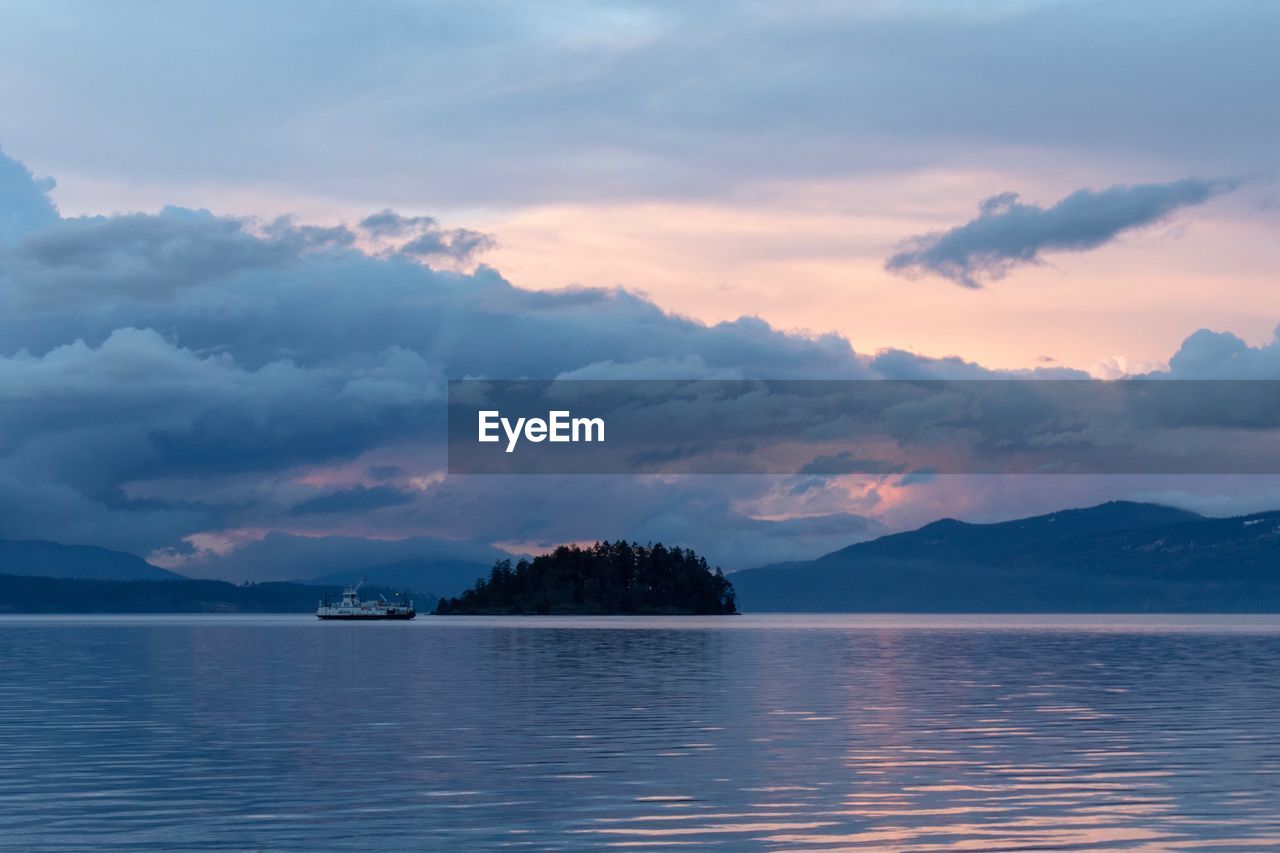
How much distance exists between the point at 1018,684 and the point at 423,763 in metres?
58.8

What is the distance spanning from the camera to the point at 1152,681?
108688 mm

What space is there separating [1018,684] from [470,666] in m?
48.3

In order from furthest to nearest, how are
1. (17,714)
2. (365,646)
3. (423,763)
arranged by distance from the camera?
(365,646)
(17,714)
(423,763)

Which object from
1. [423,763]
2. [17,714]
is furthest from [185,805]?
[17,714]

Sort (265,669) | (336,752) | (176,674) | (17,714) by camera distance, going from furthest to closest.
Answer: (265,669)
(176,674)
(17,714)
(336,752)

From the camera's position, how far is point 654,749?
60406mm

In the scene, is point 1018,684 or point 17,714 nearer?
point 17,714

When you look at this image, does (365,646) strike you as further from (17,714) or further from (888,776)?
(888,776)

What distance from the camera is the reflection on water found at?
40.6 m

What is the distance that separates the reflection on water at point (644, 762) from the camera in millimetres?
40625

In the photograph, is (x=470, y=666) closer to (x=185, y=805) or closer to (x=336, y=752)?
(x=336, y=752)

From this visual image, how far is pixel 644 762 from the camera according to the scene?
5603 centimetres

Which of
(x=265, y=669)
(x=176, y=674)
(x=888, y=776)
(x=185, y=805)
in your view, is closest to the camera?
(x=185, y=805)

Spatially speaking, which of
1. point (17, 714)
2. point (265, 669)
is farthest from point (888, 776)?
point (265, 669)
